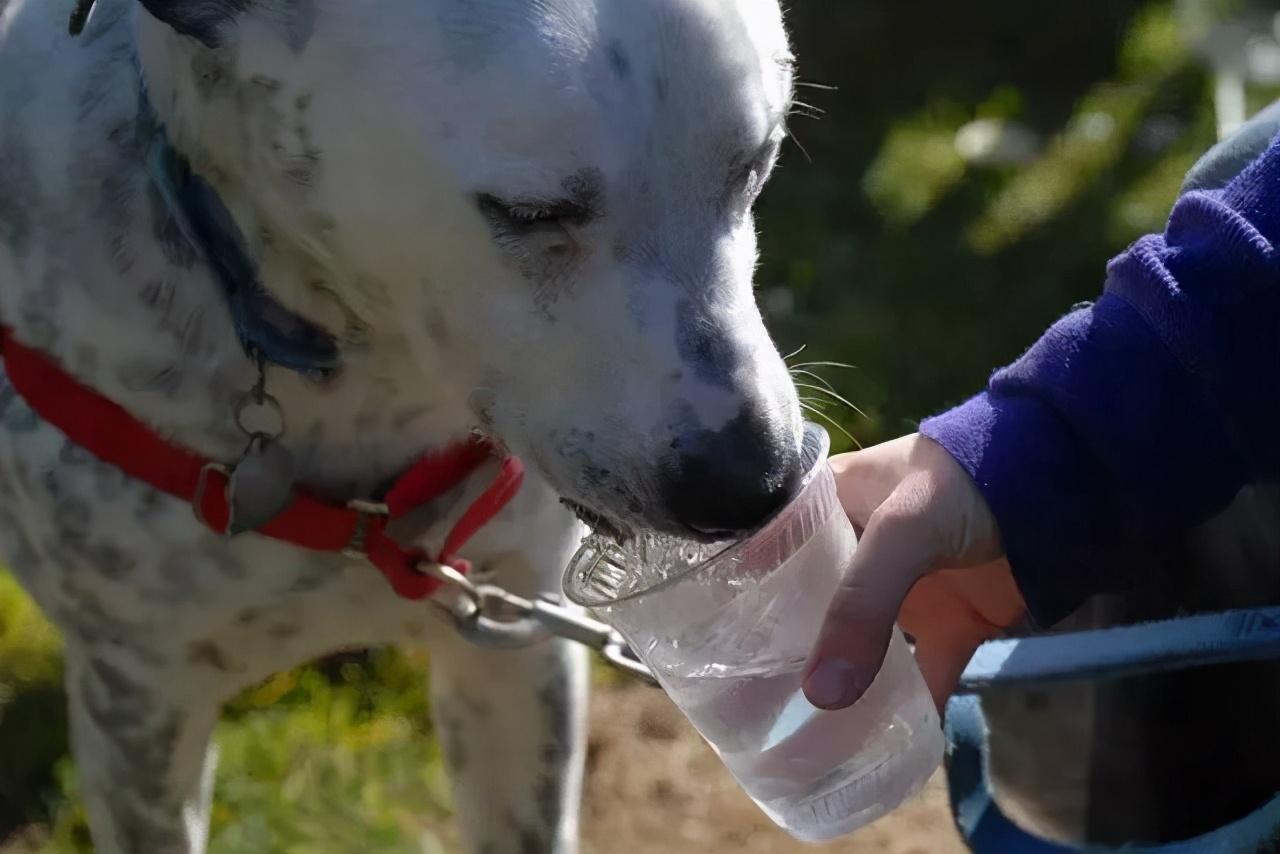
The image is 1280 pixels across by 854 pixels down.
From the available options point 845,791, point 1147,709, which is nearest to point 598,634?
point 845,791

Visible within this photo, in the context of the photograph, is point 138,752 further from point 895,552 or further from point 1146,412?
point 1146,412

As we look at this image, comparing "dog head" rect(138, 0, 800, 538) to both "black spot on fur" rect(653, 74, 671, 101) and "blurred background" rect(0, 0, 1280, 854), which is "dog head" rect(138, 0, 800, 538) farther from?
"blurred background" rect(0, 0, 1280, 854)

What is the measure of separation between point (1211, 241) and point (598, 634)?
24.6 inches

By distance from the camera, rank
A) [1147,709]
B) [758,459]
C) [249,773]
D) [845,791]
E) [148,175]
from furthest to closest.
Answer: [249,773] → [1147,709] → [148,175] → [845,791] → [758,459]

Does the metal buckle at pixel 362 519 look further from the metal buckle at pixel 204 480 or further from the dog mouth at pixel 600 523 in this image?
the dog mouth at pixel 600 523

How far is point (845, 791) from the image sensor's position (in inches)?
51.2

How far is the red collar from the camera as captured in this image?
147 cm

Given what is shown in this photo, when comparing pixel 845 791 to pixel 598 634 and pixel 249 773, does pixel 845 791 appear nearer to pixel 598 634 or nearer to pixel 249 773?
pixel 598 634

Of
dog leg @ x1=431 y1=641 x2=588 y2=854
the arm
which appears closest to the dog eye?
the arm

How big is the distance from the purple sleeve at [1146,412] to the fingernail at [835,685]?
166mm

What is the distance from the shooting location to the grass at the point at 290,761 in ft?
7.13

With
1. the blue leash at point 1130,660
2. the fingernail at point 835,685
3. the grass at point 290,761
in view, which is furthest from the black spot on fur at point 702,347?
the grass at point 290,761

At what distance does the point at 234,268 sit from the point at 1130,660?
784 millimetres

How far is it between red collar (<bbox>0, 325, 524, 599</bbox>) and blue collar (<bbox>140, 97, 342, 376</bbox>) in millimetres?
144
